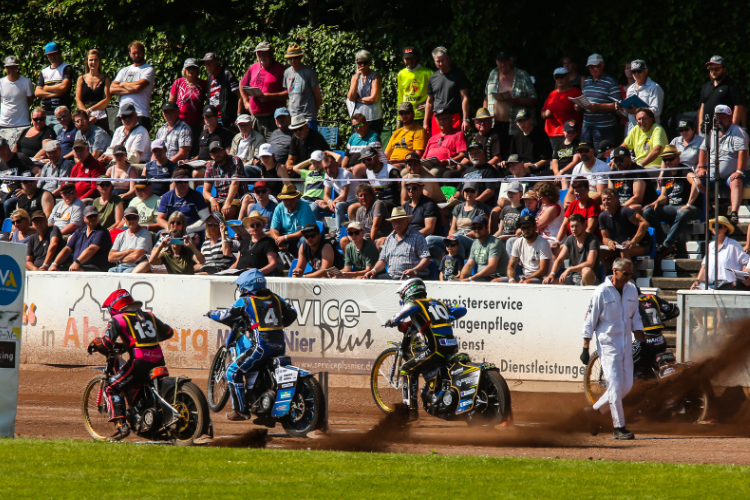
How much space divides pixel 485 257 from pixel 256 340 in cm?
409

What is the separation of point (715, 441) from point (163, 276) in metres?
8.29

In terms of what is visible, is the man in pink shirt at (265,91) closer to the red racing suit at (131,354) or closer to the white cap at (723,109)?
the white cap at (723,109)

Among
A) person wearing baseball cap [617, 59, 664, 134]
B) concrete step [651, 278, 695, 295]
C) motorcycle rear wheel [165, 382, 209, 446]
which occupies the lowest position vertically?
motorcycle rear wheel [165, 382, 209, 446]

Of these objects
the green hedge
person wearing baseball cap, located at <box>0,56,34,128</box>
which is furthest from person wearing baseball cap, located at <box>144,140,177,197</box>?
person wearing baseball cap, located at <box>0,56,34,128</box>

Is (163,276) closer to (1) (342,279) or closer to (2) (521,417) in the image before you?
(1) (342,279)

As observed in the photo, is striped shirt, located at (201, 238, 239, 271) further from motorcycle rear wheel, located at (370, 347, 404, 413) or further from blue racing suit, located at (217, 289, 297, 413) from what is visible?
blue racing suit, located at (217, 289, 297, 413)

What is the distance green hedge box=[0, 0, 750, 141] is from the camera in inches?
737

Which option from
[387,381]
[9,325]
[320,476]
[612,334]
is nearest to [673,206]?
[612,334]

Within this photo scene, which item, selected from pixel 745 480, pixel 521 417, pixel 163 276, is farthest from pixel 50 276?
pixel 745 480

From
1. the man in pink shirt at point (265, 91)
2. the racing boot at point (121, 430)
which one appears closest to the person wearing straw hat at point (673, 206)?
the man in pink shirt at point (265, 91)

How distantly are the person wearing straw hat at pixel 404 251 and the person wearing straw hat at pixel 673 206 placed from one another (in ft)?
10.2

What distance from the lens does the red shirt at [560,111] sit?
666 inches

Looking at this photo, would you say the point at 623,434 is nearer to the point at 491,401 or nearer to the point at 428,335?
the point at 491,401

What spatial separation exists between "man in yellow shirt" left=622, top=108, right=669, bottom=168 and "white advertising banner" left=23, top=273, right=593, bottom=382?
10.8ft
